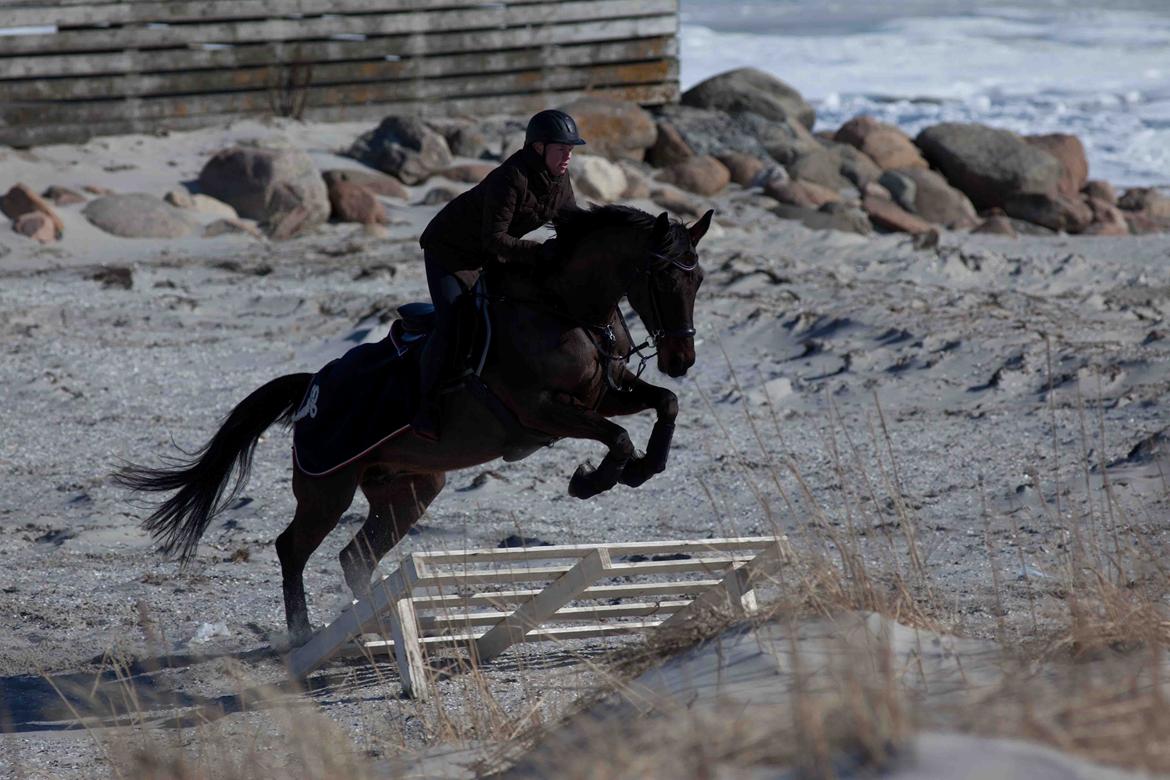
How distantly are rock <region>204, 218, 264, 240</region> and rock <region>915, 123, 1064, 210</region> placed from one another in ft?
27.9

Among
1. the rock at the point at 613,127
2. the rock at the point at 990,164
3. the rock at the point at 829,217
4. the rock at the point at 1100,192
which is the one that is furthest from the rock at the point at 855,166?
the rock at the point at 1100,192

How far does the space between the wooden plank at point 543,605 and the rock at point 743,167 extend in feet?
35.1

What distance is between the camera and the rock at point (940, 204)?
1548 centimetres

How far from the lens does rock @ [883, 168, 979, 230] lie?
50.8 feet

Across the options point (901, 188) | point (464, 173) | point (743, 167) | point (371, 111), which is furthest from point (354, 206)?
point (901, 188)

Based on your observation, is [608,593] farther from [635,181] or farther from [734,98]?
[734,98]

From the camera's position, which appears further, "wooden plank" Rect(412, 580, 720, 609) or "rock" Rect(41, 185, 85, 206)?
"rock" Rect(41, 185, 85, 206)

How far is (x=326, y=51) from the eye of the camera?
15984 mm

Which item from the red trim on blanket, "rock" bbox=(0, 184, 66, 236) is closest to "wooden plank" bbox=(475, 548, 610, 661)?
the red trim on blanket

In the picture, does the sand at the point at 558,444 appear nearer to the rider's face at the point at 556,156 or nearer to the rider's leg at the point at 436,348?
the rider's leg at the point at 436,348

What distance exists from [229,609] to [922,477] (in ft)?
12.5

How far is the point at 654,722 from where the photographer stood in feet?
10.4

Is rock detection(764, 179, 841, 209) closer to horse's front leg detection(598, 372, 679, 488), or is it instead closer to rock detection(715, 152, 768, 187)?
rock detection(715, 152, 768, 187)

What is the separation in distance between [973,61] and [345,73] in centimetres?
2914
